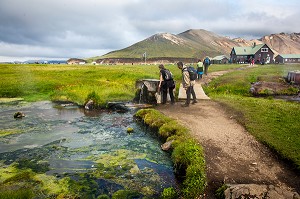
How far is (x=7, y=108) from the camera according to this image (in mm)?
22297

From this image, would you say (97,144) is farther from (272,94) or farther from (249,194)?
(272,94)

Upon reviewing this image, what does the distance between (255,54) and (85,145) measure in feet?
473

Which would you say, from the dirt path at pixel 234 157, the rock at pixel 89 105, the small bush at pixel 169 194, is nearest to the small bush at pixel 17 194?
the small bush at pixel 169 194

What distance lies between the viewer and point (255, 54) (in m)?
140

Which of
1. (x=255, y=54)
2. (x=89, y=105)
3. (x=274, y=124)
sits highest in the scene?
(x=255, y=54)

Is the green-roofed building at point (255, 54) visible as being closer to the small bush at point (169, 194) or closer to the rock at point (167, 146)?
the rock at point (167, 146)

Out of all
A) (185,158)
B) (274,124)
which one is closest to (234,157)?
(185,158)

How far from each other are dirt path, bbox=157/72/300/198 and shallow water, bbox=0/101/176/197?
1752mm

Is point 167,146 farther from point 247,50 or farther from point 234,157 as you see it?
point 247,50

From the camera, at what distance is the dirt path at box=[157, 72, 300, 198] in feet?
26.6

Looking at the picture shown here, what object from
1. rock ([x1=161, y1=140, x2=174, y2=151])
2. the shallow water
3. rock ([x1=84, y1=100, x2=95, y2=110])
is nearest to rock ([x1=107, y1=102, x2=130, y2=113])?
rock ([x1=84, y1=100, x2=95, y2=110])

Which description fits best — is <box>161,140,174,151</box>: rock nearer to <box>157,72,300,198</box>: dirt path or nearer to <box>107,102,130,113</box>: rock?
<box>157,72,300,198</box>: dirt path

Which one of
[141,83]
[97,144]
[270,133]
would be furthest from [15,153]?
[141,83]

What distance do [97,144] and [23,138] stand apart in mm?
4368
